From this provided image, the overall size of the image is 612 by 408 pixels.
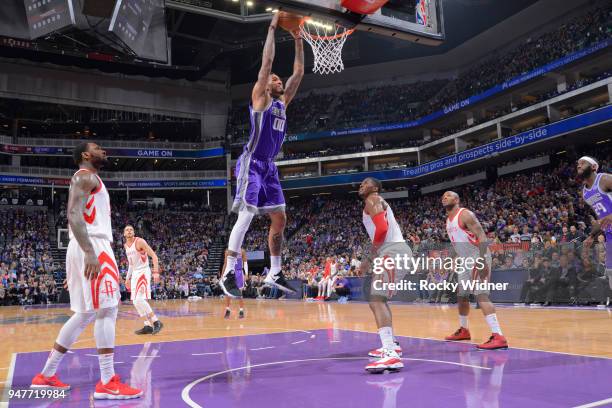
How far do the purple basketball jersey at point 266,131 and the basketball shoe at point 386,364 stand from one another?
2.47 meters

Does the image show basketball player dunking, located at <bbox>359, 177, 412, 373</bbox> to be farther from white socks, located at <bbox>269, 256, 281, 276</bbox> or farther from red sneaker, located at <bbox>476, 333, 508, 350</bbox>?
red sneaker, located at <bbox>476, 333, 508, 350</bbox>

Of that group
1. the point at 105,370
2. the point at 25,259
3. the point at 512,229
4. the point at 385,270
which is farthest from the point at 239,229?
the point at 25,259

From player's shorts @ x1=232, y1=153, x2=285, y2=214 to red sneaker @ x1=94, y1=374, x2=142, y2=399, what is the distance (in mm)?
2001

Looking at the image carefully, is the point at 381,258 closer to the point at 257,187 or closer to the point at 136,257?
the point at 257,187

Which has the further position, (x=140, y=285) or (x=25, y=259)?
(x=25, y=259)

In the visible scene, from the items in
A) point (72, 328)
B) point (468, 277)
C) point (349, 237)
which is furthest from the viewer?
point (349, 237)

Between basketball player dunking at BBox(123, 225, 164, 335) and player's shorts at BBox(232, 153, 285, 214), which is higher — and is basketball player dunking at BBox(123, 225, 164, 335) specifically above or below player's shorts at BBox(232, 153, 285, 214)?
below

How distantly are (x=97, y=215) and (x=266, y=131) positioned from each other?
75.1 inches

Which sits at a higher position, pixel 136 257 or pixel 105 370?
pixel 136 257

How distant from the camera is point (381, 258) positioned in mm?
5812

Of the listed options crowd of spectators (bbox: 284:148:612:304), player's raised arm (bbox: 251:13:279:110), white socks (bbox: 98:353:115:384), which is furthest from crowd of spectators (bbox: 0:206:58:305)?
player's raised arm (bbox: 251:13:279:110)

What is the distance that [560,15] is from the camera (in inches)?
1201

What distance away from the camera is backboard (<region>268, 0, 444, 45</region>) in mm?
5941

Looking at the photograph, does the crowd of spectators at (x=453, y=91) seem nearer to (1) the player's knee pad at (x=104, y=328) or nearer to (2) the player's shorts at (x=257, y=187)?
(2) the player's shorts at (x=257, y=187)
